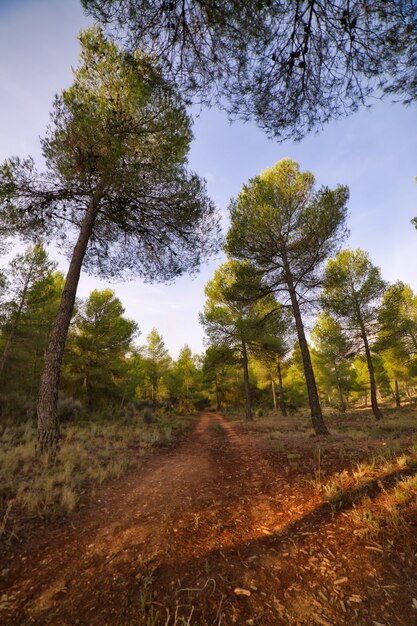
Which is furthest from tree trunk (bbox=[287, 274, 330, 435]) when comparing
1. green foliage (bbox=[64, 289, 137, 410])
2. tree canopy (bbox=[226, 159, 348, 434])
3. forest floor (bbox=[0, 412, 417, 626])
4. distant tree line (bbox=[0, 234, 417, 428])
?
green foliage (bbox=[64, 289, 137, 410])

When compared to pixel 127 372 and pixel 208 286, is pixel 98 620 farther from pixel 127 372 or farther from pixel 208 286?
pixel 127 372

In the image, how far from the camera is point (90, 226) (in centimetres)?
839

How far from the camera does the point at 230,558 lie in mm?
2631

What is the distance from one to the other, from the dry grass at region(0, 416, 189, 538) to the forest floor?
39 cm

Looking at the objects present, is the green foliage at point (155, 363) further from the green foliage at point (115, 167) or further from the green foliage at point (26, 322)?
the green foliage at point (115, 167)

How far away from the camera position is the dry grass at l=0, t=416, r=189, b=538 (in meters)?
3.96

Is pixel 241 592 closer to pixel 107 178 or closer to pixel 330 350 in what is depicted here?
pixel 107 178

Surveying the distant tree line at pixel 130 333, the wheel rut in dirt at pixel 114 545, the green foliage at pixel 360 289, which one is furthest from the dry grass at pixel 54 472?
the green foliage at pixel 360 289

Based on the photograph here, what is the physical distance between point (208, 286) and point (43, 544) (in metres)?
16.5

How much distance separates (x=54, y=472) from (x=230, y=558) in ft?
15.4

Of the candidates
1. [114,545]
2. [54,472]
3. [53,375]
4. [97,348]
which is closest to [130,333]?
[97,348]

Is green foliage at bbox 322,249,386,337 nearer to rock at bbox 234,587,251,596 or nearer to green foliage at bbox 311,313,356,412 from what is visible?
green foliage at bbox 311,313,356,412

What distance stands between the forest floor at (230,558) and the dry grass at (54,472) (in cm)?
39

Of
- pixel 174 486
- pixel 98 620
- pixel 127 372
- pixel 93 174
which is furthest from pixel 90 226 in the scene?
pixel 127 372
